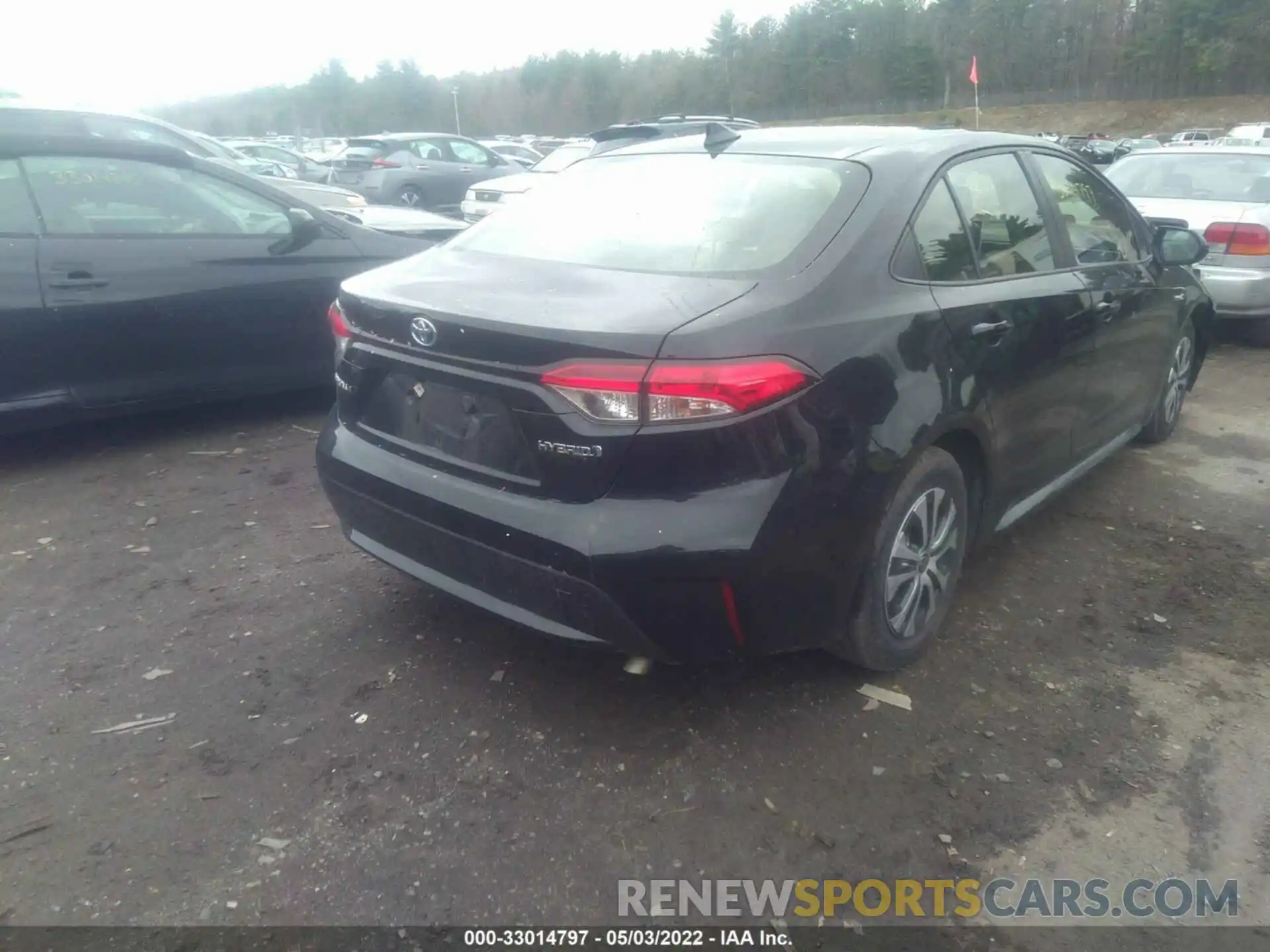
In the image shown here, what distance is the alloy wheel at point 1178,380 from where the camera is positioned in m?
5.08

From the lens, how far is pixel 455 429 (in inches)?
105

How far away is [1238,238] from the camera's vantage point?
6.97 meters

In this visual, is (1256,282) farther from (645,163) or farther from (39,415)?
(39,415)

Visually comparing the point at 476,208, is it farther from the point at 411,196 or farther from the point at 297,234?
the point at 297,234

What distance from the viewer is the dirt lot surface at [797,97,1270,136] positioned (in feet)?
172

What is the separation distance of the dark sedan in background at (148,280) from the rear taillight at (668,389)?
3365 millimetres

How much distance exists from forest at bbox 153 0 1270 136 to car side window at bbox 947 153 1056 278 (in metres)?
61.0

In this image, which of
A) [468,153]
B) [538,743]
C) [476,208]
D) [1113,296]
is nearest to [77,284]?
[538,743]

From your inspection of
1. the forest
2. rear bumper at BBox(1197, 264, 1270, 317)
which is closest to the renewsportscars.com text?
rear bumper at BBox(1197, 264, 1270, 317)

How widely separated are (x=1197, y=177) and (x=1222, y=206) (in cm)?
81

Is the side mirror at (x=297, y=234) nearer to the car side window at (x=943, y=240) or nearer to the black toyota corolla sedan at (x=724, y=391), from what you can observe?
the black toyota corolla sedan at (x=724, y=391)

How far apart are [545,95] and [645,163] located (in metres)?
88.3

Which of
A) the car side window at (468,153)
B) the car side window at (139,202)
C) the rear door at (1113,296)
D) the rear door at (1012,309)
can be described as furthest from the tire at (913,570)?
the car side window at (468,153)

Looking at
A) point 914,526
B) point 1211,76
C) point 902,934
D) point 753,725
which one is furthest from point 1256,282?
point 1211,76
